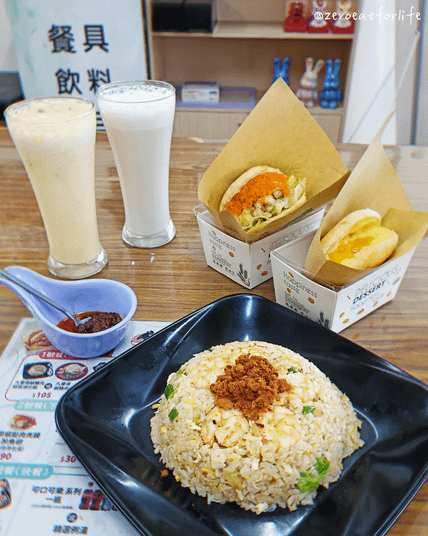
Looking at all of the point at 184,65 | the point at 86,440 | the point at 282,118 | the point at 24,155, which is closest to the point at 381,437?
the point at 86,440

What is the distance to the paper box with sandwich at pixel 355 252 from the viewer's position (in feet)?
3.22

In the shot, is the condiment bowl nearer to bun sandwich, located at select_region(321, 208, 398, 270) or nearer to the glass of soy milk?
the glass of soy milk

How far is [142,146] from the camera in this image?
1.21 m

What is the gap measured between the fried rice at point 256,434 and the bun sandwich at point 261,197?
361 mm

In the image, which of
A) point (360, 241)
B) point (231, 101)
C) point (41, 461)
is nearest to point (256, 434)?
point (41, 461)

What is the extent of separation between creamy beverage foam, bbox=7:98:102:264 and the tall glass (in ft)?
→ 0.27

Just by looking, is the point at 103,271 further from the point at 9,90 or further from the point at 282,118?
the point at 9,90

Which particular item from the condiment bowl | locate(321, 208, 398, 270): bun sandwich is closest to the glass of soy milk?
the condiment bowl

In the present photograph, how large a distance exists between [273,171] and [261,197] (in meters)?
0.12

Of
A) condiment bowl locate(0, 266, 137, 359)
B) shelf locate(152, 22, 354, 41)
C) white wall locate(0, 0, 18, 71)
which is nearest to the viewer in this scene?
condiment bowl locate(0, 266, 137, 359)

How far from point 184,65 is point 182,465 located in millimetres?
3837

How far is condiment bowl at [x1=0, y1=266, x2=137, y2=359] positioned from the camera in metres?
0.97

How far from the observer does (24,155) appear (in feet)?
3.59

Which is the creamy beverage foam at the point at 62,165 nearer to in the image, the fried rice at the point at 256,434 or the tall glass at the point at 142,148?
the tall glass at the point at 142,148
